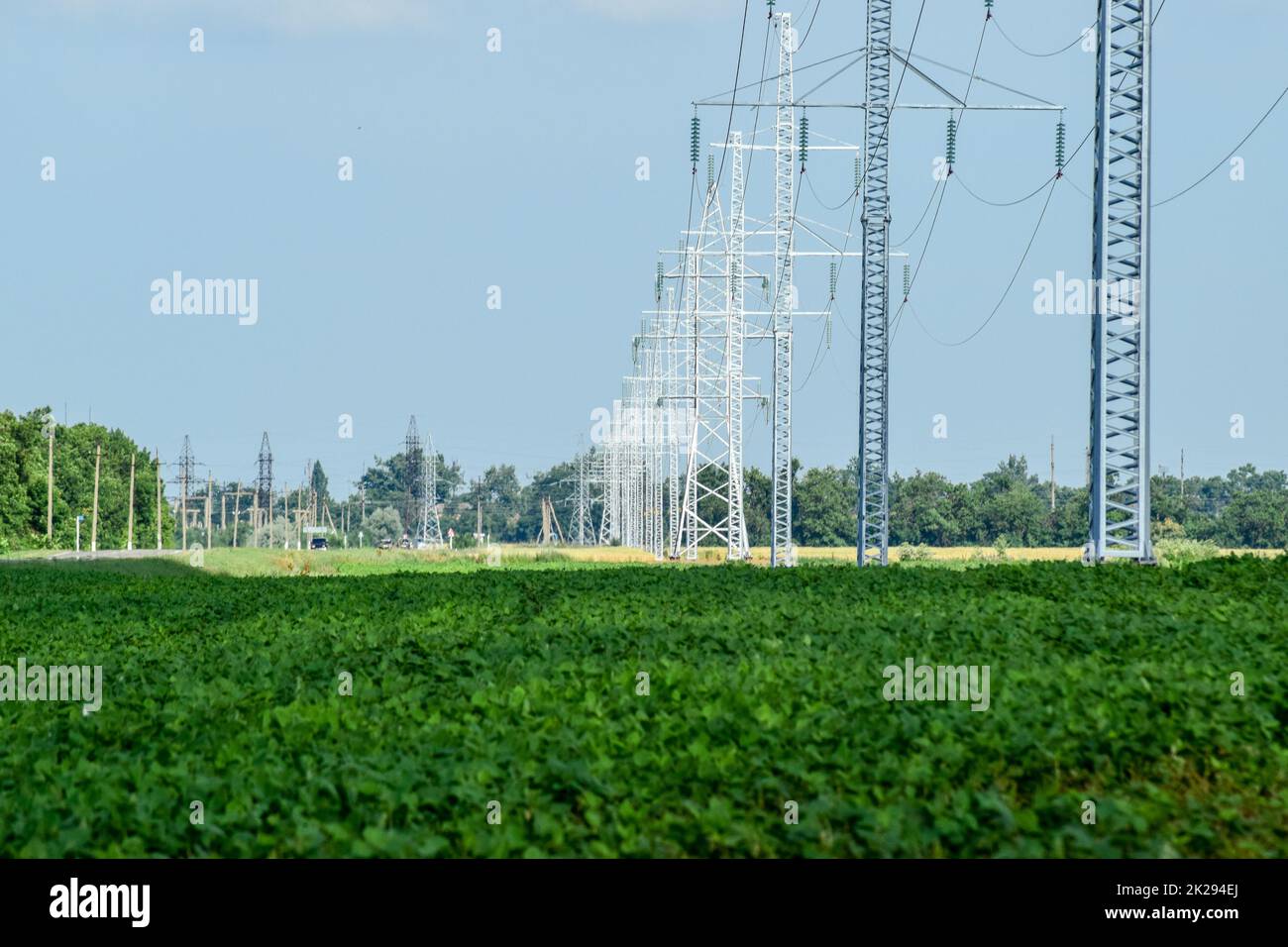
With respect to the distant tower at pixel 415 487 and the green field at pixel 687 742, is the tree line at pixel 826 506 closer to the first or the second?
the distant tower at pixel 415 487

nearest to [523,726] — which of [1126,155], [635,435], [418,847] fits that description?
[418,847]

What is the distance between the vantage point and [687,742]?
9672mm

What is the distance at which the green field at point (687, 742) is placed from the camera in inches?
310

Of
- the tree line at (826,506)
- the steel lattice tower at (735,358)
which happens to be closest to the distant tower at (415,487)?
the tree line at (826,506)

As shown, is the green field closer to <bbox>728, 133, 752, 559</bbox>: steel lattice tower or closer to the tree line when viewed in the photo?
<bbox>728, 133, 752, 559</bbox>: steel lattice tower

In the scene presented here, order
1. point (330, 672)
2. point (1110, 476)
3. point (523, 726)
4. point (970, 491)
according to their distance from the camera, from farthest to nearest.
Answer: point (970, 491) < point (1110, 476) < point (330, 672) < point (523, 726)

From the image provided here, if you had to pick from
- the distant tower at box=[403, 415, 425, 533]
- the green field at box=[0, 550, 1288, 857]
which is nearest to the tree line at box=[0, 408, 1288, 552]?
the distant tower at box=[403, 415, 425, 533]

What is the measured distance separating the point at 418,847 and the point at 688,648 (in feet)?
23.2

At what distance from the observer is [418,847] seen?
24.9ft

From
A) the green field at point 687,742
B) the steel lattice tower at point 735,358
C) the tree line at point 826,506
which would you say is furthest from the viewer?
the tree line at point 826,506

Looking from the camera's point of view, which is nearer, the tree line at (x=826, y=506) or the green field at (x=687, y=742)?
the green field at (x=687, y=742)

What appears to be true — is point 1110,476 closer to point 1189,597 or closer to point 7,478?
point 1189,597
